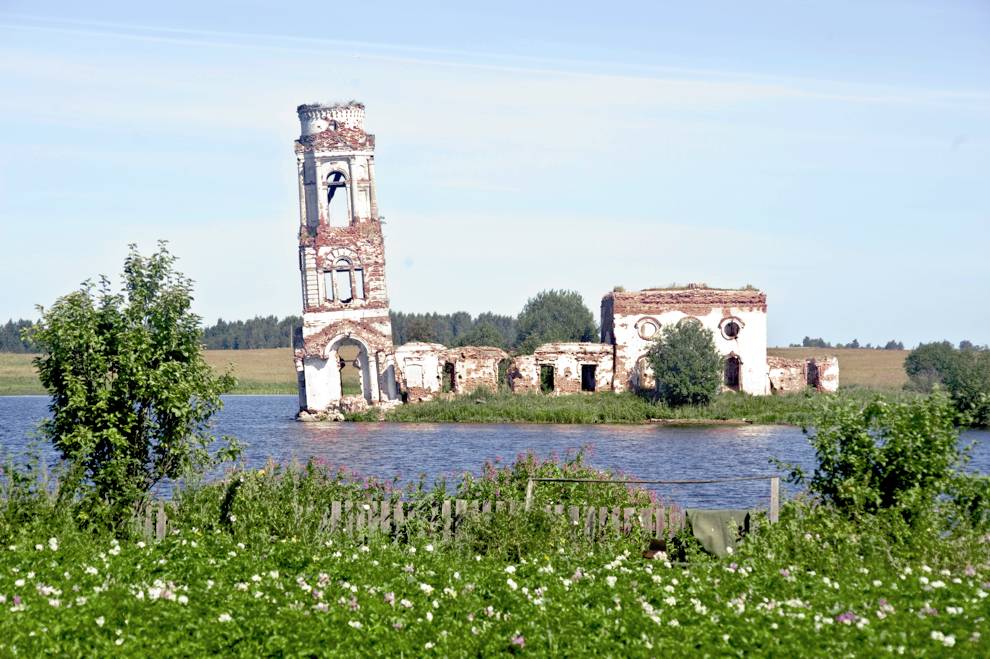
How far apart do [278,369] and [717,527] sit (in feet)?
262

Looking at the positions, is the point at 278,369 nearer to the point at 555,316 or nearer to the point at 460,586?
the point at 555,316

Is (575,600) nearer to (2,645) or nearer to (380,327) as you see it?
(2,645)

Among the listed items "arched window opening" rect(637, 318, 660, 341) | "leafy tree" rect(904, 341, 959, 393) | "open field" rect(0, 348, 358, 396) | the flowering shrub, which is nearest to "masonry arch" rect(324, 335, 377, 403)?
"arched window opening" rect(637, 318, 660, 341)

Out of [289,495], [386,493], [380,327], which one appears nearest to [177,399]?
[289,495]

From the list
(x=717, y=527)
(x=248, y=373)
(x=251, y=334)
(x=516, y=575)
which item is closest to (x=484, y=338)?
(x=248, y=373)

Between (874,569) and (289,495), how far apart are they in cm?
577

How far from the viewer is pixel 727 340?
150 feet

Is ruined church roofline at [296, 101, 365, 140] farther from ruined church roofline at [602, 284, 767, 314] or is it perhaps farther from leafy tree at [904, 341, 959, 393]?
leafy tree at [904, 341, 959, 393]

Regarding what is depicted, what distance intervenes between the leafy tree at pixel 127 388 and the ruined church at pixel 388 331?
100 ft

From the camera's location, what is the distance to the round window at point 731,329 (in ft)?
151

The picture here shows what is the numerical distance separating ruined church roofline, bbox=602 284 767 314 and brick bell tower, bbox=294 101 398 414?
30.2 ft

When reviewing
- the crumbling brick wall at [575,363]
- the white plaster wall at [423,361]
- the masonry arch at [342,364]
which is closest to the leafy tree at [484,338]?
the crumbling brick wall at [575,363]

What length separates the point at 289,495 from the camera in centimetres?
1219

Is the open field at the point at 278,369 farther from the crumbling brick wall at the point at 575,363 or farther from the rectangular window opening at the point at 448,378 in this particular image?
the crumbling brick wall at the point at 575,363
